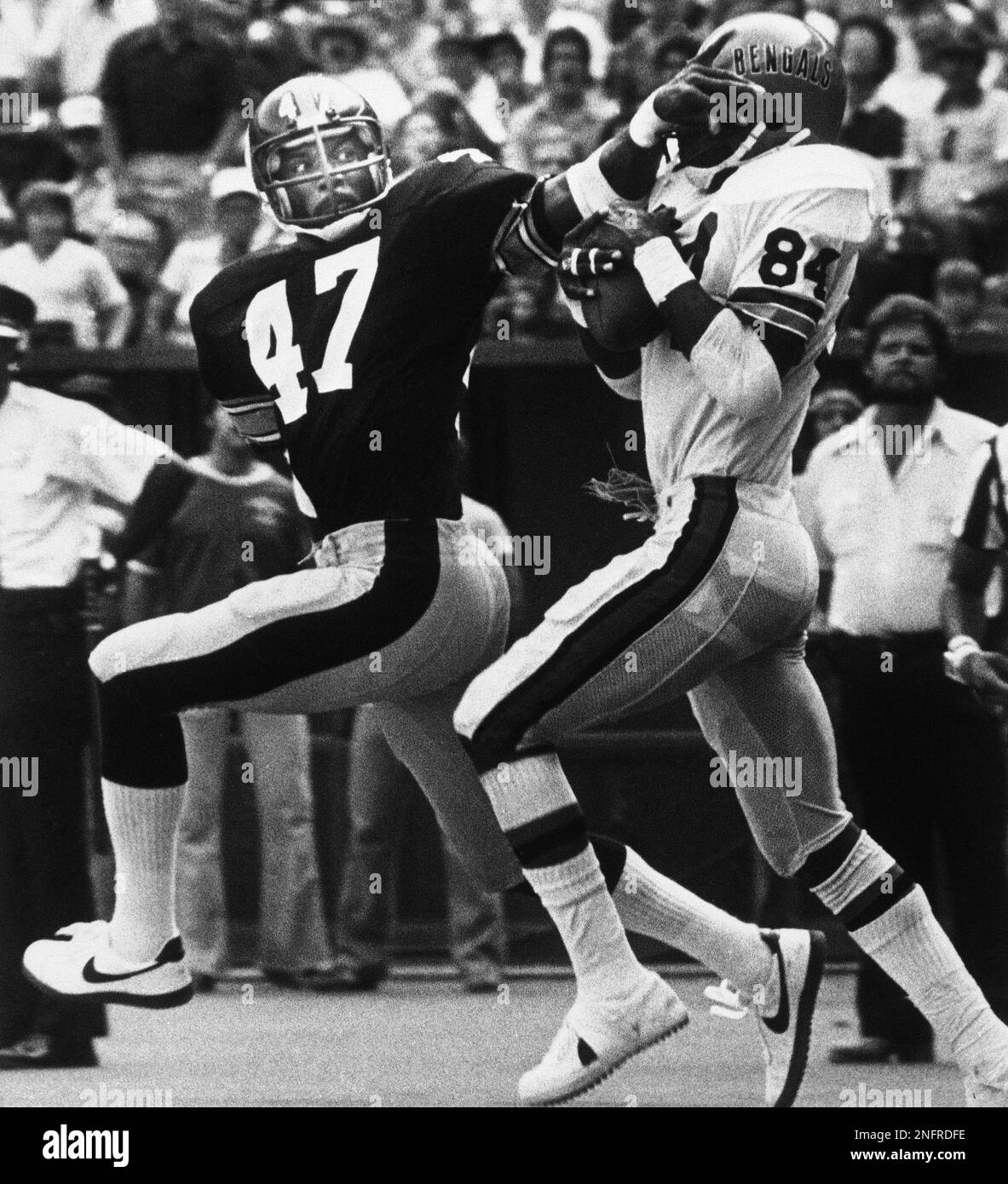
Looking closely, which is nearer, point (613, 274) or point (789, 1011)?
point (613, 274)

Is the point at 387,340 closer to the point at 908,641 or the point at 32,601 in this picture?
the point at 32,601

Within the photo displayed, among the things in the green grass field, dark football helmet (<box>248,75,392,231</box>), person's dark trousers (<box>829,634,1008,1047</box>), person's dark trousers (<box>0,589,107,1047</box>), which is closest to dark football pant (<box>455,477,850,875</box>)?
dark football helmet (<box>248,75,392,231</box>)

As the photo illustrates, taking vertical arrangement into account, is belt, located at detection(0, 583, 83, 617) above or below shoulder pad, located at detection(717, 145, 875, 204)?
below

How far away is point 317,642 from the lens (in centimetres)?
487

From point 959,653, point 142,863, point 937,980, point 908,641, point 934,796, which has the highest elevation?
point 959,653

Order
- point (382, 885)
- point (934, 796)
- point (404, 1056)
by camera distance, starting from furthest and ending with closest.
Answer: point (382, 885)
point (934, 796)
point (404, 1056)

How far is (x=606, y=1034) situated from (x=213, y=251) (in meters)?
4.06

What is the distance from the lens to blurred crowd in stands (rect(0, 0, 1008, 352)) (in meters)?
7.92

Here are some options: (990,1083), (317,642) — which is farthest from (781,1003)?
(317,642)

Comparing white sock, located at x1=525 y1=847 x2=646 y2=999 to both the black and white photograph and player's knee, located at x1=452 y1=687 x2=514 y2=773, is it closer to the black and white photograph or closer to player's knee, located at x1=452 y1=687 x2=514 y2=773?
the black and white photograph

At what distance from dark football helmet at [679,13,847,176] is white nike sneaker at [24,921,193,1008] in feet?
6.25
